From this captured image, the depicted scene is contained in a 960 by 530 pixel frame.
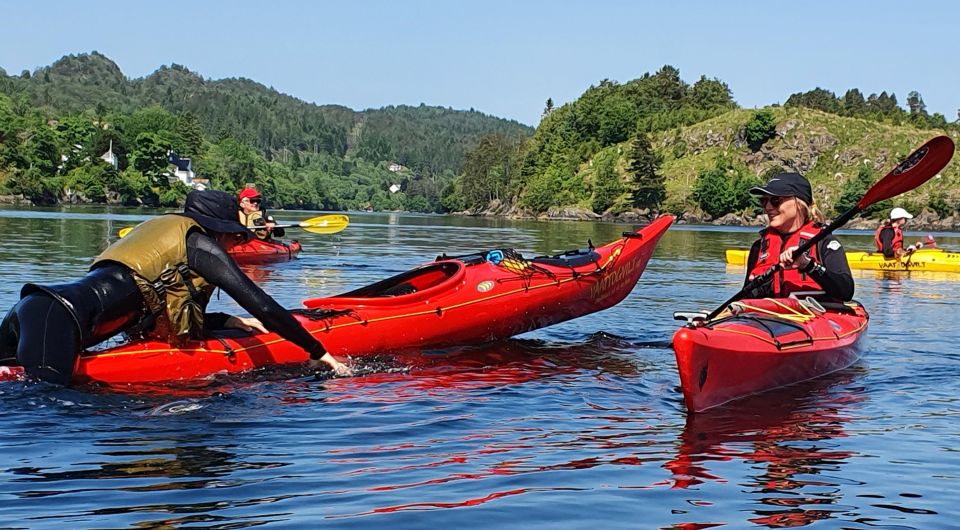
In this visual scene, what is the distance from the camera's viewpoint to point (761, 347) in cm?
704

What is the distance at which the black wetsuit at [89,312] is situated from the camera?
20.7ft

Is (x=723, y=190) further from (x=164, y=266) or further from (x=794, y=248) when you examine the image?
(x=164, y=266)

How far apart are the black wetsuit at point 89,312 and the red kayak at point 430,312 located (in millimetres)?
319

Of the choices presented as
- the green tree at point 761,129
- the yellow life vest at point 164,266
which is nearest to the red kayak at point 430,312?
the yellow life vest at point 164,266

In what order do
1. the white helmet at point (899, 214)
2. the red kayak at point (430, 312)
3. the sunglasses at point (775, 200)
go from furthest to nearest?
the white helmet at point (899, 214) → the sunglasses at point (775, 200) → the red kayak at point (430, 312)

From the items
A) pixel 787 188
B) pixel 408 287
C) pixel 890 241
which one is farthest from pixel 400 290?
pixel 890 241

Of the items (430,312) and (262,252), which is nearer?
(430,312)

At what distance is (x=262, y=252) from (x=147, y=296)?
1350 centimetres

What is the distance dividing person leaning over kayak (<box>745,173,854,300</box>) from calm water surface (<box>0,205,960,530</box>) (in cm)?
81

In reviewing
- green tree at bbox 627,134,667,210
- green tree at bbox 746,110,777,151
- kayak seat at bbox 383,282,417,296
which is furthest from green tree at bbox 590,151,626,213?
kayak seat at bbox 383,282,417,296

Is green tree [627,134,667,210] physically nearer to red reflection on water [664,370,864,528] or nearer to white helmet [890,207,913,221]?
Result: white helmet [890,207,913,221]

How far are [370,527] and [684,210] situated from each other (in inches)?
3560

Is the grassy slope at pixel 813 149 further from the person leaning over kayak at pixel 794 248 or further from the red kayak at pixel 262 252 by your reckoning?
the person leaning over kayak at pixel 794 248

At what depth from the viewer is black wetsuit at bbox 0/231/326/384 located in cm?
632
